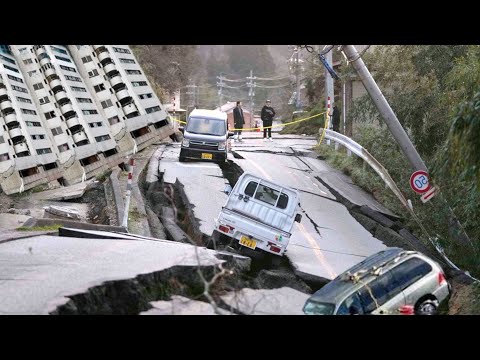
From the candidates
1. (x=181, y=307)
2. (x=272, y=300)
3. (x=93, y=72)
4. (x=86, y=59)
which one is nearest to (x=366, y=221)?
(x=272, y=300)

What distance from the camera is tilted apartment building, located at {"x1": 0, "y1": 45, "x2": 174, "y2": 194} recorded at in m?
21.4

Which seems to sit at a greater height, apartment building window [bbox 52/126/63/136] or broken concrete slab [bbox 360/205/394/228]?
apartment building window [bbox 52/126/63/136]

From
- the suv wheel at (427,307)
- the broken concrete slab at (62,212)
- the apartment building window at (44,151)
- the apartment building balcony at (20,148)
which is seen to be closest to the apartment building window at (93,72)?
the apartment building window at (44,151)

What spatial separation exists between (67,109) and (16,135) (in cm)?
255

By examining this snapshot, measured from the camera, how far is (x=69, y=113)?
925 inches

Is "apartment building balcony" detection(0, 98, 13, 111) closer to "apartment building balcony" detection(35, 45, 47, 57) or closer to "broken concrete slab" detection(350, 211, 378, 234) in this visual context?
"apartment building balcony" detection(35, 45, 47, 57)

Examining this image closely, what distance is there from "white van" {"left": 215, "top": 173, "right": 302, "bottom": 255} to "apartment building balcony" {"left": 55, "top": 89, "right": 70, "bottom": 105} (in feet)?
33.0

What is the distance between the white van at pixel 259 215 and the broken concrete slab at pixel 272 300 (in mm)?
1680

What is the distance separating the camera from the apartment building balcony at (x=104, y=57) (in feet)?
83.7

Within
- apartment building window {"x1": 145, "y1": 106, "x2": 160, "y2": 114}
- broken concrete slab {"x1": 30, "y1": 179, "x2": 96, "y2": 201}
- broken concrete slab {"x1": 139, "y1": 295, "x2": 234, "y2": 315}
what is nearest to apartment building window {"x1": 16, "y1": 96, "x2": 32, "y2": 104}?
broken concrete slab {"x1": 30, "y1": 179, "x2": 96, "y2": 201}

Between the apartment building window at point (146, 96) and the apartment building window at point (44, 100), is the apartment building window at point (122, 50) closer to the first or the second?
the apartment building window at point (146, 96)

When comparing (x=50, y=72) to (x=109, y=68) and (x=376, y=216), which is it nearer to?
(x=109, y=68)
